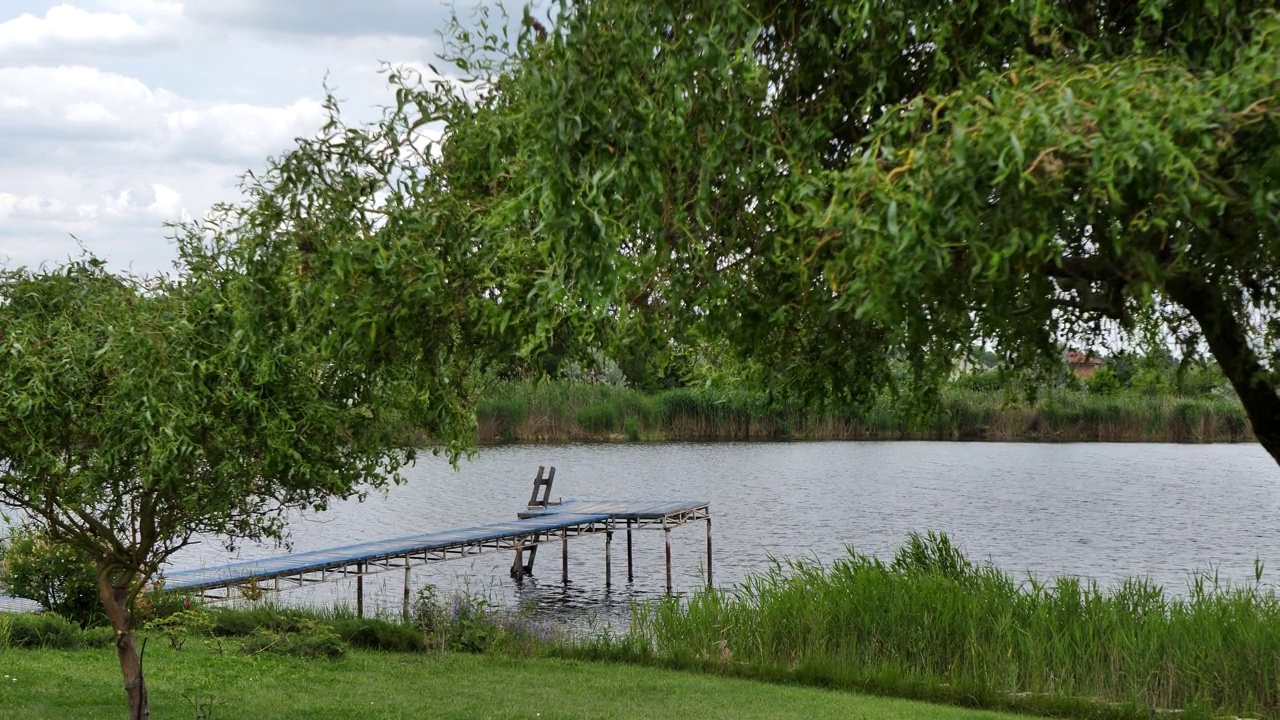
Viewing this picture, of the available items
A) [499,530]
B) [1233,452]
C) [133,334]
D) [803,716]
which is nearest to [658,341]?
[133,334]

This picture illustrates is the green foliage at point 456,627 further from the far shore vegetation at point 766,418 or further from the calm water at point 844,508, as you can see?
the far shore vegetation at point 766,418

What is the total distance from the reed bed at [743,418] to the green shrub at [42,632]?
2988cm

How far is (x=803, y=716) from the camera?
11.3m

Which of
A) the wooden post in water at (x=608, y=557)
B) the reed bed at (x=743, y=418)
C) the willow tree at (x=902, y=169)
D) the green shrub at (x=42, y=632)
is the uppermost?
the willow tree at (x=902, y=169)

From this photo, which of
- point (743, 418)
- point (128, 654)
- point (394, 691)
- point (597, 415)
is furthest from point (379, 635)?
point (743, 418)

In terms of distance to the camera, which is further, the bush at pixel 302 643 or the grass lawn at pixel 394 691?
the bush at pixel 302 643

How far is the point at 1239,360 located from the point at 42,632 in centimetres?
1276

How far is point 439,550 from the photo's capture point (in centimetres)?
2173

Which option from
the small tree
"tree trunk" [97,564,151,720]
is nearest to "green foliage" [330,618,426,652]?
"tree trunk" [97,564,151,720]

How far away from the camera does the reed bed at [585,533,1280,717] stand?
458 inches

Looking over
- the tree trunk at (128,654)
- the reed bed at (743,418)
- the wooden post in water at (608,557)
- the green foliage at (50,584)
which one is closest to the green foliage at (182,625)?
the green foliage at (50,584)

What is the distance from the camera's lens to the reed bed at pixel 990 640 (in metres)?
11.6

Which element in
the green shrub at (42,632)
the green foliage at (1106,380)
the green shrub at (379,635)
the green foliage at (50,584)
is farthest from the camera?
the green shrub at (379,635)

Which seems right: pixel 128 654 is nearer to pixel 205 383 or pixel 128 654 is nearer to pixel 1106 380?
pixel 205 383
